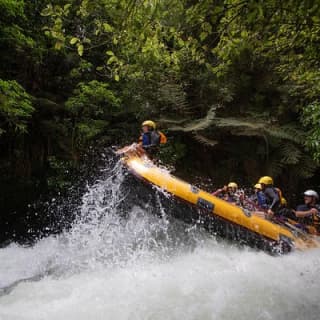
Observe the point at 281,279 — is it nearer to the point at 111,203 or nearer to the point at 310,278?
the point at 310,278

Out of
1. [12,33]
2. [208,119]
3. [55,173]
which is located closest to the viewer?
[12,33]

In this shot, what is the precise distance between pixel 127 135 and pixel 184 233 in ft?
13.6

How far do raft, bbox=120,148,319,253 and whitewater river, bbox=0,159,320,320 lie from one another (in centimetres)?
19

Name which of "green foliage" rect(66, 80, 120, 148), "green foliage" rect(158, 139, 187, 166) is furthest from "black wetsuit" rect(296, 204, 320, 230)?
"green foliage" rect(66, 80, 120, 148)

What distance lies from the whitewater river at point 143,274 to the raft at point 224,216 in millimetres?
194

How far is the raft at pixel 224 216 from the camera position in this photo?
19.9 feet

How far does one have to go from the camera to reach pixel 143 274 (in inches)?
210

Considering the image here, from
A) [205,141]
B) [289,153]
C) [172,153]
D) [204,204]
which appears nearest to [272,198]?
[204,204]

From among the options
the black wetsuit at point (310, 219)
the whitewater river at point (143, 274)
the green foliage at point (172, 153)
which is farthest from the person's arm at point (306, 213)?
the green foliage at point (172, 153)

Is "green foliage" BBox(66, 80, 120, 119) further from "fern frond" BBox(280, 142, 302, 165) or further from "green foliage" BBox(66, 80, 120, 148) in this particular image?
"fern frond" BBox(280, 142, 302, 165)

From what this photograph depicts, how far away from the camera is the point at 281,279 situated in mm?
5227

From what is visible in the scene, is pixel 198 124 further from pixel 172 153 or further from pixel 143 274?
pixel 143 274

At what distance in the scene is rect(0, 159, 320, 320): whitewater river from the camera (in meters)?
4.28

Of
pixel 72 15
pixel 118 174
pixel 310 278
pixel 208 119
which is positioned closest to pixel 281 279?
pixel 310 278
